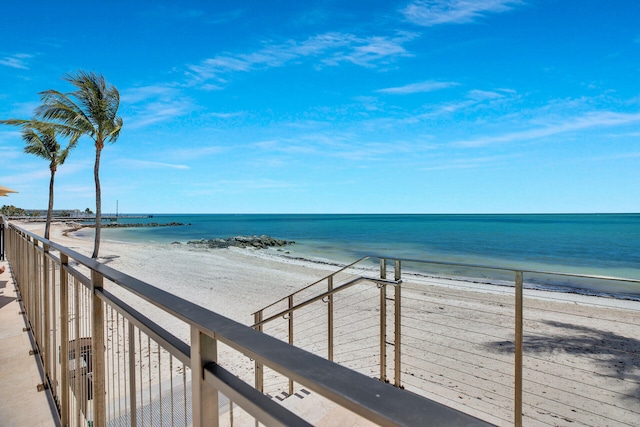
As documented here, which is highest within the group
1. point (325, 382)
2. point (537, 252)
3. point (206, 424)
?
point (325, 382)

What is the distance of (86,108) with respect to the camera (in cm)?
1421

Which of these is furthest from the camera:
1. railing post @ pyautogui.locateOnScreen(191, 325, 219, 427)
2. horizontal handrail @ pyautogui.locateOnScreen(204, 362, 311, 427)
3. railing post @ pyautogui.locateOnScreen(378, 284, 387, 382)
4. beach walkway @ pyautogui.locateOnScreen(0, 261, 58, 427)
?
railing post @ pyautogui.locateOnScreen(378, 284, 387, 382)

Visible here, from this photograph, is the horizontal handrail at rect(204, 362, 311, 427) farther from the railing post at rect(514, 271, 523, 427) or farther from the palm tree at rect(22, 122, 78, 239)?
the palm tree at rect(22, 122, 78, 239)

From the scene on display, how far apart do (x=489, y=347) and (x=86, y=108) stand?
16.1m

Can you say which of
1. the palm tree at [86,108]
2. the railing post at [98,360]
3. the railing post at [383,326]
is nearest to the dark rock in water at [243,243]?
the palm tree at [86,108]

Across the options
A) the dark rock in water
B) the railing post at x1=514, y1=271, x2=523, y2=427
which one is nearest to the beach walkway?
the railing post at x1=514, y1=271, x2=523, y2=427

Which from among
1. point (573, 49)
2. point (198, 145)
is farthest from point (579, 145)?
point (198, 145)

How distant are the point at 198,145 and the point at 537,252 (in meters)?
31.5

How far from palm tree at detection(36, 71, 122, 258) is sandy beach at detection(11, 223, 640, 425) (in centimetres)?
614

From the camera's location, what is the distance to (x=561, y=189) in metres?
78.8

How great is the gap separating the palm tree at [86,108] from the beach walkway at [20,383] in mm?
11170

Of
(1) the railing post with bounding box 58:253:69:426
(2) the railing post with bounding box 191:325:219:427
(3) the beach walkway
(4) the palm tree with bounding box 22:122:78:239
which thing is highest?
(4) the palm tree with bounding box 22:122:78:239

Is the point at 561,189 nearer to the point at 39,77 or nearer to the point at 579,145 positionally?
the point at 579,145

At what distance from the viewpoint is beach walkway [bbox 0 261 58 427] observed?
2.36m
